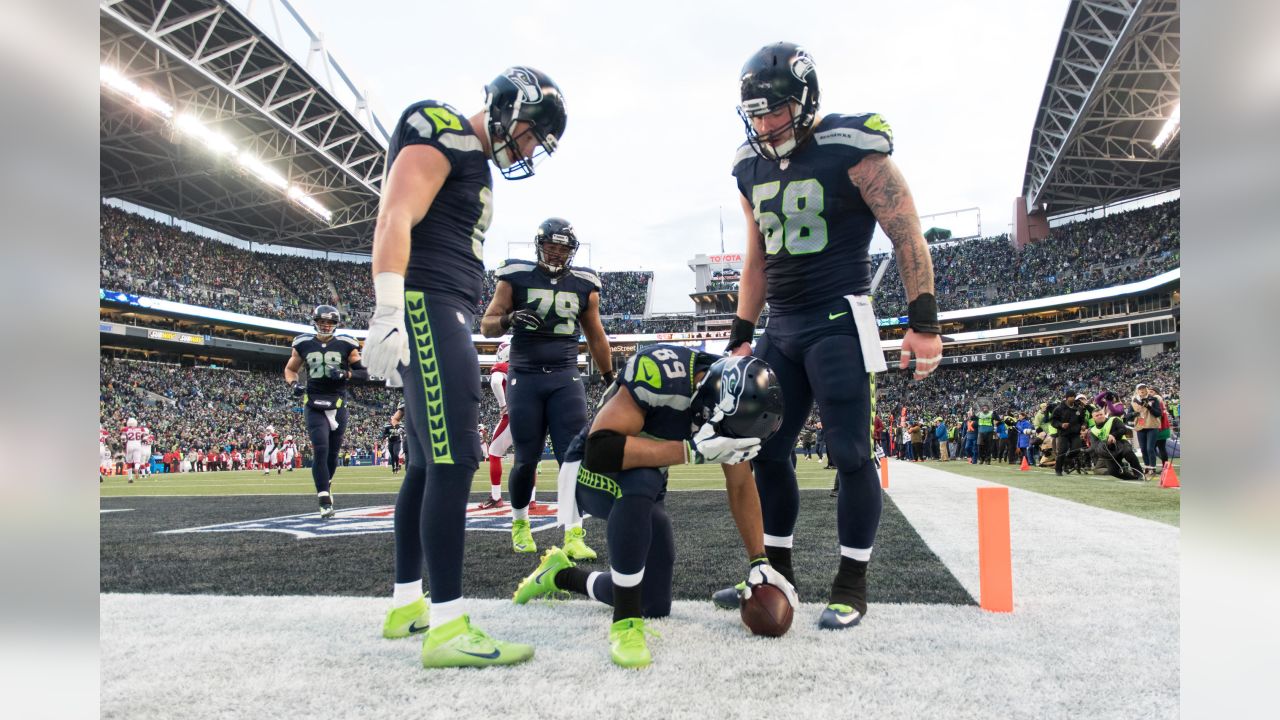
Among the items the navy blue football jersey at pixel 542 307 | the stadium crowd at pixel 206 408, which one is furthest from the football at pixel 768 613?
the stadium crowd at pixel 206 408

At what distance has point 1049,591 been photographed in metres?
3.27

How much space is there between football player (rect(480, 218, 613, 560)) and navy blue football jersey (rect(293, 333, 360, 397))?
324 cm

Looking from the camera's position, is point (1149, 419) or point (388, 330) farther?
point (1149, 419)

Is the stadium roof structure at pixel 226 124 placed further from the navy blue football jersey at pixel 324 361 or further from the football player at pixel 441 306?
the football player at pixel 441 306

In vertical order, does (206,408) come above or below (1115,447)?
above

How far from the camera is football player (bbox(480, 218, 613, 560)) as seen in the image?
15.6 ft

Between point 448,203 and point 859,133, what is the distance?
1.81m

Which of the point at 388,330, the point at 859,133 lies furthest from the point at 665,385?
the point at 859,133

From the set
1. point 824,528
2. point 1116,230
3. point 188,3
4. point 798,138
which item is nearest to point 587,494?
point 798,138

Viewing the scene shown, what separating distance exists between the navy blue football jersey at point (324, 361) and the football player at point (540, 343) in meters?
3.24

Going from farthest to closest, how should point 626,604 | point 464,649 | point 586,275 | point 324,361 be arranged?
point 324,361 → point 586,275 → point 626,604 → point 464,649

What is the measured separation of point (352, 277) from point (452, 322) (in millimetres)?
49002

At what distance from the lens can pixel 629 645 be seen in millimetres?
2320

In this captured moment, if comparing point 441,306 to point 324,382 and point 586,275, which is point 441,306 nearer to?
point 586,275
